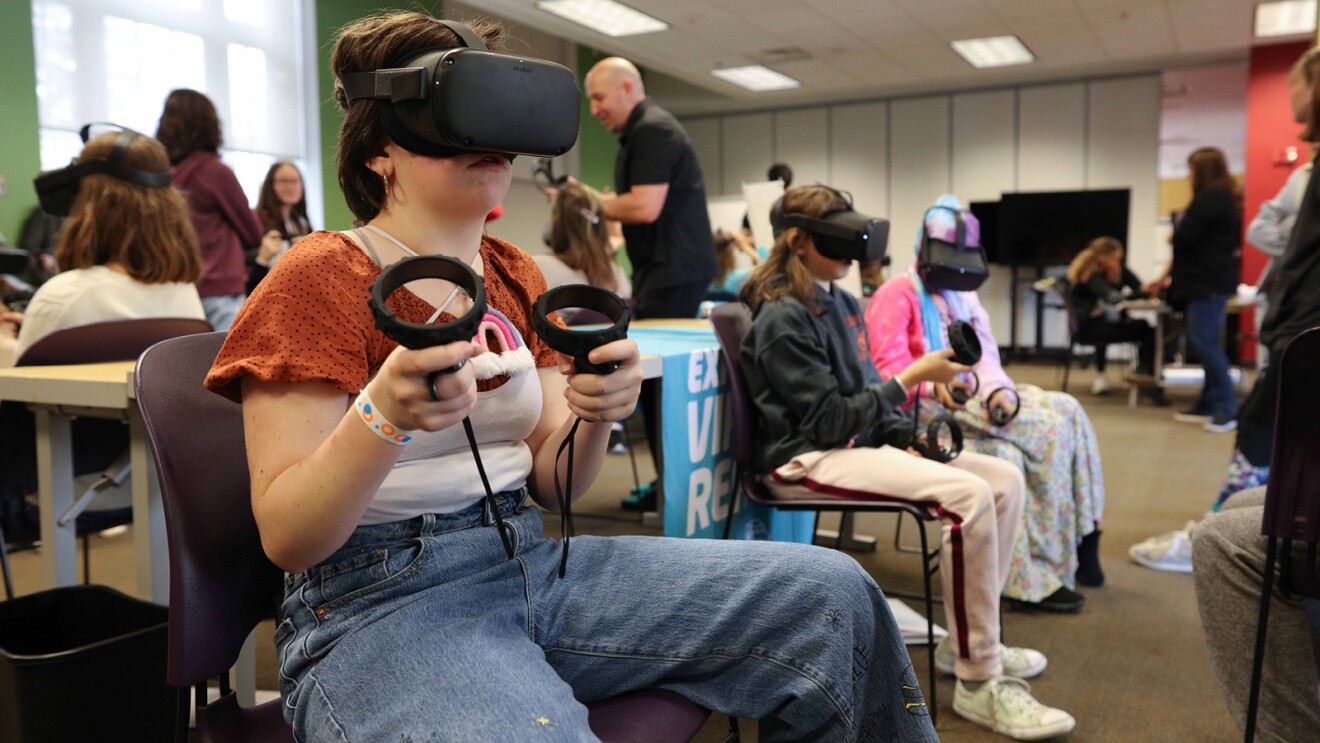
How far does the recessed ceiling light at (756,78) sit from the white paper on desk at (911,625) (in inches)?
277

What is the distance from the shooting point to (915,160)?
1018 cm

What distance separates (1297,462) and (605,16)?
20.9 ft

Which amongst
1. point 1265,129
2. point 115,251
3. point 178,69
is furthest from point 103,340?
point 1265,129

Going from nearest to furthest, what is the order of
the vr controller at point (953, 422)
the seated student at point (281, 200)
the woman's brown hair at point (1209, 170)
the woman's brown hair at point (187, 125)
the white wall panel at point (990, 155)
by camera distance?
the vr controller at point (953, 422) → the woman's brown hair at point (187, 125) → the seated student at point (281, 200) → the woman's brown hair at point (1209, 170) → the white wall panel at point (990, 155)

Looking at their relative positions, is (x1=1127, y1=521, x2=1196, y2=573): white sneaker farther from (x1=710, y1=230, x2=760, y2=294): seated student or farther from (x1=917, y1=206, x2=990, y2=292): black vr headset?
(x1=710, y1=230, x2=760, y2=294): seated student

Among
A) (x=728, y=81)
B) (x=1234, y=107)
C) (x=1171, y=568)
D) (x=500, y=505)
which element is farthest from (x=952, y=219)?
(x=1234, y=107)

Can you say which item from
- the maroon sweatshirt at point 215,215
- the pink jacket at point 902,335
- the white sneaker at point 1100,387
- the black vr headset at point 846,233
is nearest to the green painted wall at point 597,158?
the white sneaker at point 1100,387

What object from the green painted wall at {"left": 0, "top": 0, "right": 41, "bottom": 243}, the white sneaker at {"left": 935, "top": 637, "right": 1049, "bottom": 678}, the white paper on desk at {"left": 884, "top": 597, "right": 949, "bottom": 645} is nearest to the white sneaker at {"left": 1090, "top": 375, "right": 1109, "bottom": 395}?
the white paper on desk at {"left": 884, "top": 597, "right": 949, "bottom": 645}

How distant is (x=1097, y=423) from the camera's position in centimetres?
572

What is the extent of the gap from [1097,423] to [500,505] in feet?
18.0

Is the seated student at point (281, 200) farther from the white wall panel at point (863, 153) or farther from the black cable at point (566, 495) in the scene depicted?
the white wall panel at point (863, 153)

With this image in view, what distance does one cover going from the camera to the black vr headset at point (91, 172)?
2.00m

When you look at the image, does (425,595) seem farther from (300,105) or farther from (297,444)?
(300,105)

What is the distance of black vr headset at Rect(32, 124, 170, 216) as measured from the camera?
2.00 m
